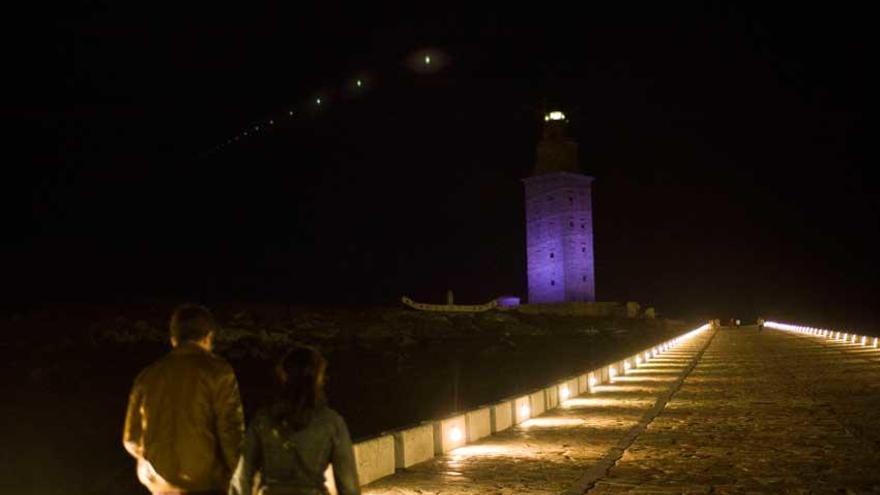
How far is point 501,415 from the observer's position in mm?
14266

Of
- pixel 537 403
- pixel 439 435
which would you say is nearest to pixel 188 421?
pixel 439 435

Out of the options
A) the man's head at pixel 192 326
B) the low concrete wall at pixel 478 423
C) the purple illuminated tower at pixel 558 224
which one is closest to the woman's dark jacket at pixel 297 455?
the man's head at pixel 192 326

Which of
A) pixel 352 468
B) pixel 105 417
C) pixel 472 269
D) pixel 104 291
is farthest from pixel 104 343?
pixel 472 269

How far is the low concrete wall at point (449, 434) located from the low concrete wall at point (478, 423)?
0.17 meters

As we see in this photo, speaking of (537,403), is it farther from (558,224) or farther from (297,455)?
(558,224)

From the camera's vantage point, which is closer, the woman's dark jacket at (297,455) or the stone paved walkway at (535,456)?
the woman's dark jacket at (297,455)

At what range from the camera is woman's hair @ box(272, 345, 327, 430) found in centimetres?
452

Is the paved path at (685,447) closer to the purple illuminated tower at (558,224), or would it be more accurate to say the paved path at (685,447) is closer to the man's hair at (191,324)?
the man's hair at (191,324)

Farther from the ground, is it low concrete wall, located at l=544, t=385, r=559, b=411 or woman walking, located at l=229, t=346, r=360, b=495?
woman walking, located at l=229, t=346, r=360, b=495

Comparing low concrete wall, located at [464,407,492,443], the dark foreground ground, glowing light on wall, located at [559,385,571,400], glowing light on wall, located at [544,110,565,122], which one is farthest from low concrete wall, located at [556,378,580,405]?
glowing light on wall, located at [544,110,565,122]

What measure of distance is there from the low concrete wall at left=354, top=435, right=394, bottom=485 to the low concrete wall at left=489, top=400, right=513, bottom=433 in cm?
378

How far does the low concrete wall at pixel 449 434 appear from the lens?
1181cm

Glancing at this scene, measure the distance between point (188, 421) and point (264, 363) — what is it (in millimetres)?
31718

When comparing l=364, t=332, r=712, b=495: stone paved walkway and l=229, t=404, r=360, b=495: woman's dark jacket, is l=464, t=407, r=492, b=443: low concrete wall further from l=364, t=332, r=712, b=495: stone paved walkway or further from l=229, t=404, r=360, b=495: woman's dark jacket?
l=229, t=404, r=360, b=495: woman's dark jacket
